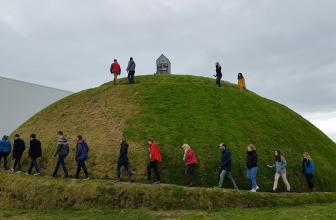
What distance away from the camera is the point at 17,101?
44.6m

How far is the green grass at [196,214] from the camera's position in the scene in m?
14.4

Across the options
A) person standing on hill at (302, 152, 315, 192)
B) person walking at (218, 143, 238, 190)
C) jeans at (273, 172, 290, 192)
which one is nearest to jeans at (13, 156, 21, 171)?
person walking at (218, 143, 238, 190)

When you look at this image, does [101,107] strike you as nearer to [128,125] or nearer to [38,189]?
[128,125]

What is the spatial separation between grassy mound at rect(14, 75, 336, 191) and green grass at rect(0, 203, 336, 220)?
11.4 feet

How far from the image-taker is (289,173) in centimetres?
2136

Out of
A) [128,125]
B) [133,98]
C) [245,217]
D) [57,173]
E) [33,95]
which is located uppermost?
[33,95]

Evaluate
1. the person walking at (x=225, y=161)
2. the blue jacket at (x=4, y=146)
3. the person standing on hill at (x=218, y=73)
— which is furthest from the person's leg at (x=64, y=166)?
the person standing on hill at (x=218, y=73)

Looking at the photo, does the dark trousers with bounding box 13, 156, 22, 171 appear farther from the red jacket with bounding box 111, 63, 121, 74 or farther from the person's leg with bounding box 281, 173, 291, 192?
the person's leg with bounding box 281, 173, 291, 192

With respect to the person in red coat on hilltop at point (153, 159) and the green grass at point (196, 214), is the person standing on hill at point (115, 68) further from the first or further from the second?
the green grass at point (196, 214)

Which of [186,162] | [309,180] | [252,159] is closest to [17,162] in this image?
[186,162]

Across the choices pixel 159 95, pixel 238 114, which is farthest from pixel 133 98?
pixel 238 114

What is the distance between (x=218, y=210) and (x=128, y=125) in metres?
8.41

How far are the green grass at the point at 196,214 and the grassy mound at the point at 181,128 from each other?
11.4ft

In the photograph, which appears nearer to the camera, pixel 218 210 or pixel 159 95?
pixel 218 210
